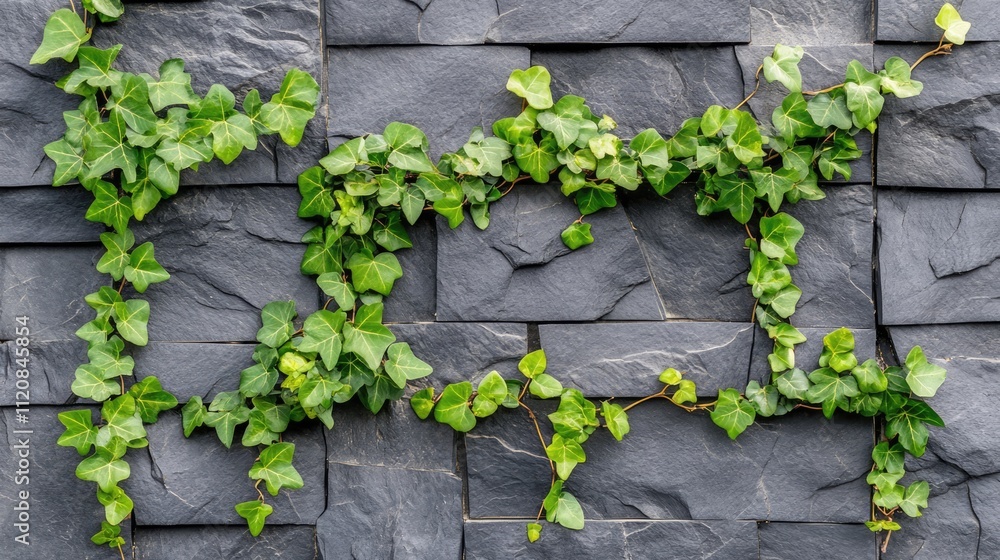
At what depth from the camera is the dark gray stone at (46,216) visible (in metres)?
1.29

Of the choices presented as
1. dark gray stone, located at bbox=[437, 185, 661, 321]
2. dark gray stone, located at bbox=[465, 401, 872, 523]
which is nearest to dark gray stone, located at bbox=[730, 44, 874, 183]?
dark gray stone, located at bbox=[437, 185, 661, 321]

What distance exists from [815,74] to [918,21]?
209 mm

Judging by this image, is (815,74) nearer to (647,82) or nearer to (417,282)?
(647,82)

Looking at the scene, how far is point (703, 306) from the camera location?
132 centimetres

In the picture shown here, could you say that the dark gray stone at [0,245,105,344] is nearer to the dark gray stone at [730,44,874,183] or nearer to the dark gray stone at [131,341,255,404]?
the dark gray stone at [131,341,255,404]

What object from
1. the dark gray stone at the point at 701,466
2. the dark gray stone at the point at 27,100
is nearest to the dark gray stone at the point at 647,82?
the dark gray stone at the point at 701,466

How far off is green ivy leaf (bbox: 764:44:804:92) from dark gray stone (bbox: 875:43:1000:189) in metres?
0.18

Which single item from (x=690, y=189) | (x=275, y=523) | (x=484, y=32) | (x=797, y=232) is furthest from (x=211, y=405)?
(x=797, y=232)

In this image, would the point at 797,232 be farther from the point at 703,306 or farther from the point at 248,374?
the point at 248,374

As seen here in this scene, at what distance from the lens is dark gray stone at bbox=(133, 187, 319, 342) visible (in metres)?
1.30

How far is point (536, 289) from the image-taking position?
1.30 meters
